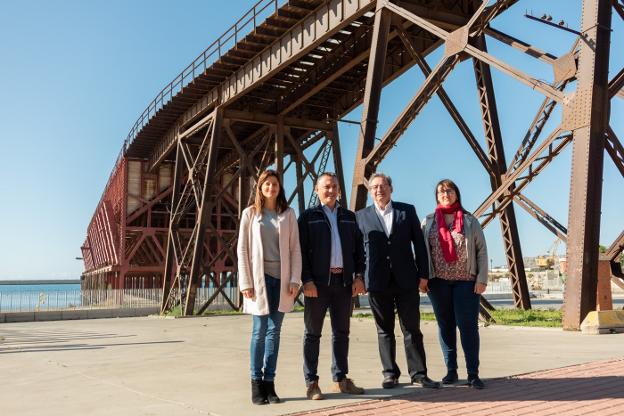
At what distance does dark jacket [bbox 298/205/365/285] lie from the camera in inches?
199

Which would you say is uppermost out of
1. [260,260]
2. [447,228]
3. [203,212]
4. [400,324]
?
[203,212]

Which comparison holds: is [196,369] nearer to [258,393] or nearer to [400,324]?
[258,393]

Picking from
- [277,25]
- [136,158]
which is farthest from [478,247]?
[136,158]

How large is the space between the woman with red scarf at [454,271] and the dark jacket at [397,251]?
0.20 metres

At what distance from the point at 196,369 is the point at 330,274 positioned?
2.49 m

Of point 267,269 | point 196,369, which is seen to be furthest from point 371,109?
Answer: point 267,269

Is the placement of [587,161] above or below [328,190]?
above

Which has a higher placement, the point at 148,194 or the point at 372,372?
the point at 148,194

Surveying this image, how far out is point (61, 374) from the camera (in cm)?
647

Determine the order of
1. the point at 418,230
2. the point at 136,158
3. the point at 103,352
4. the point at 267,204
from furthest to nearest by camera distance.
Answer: the point at 136,158, the point at 103,352, the point at 418,230, the point at 267,204

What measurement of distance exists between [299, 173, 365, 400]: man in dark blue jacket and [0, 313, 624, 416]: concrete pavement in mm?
357

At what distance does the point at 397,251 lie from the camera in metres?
5.37

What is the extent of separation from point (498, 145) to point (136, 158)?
25.1 meters

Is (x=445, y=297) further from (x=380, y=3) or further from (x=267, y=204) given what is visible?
(x=380, y=3)
